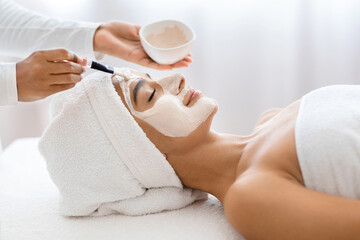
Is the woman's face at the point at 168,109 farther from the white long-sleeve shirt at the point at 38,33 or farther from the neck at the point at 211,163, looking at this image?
the white long-sleeve shirt at the point at 38,33

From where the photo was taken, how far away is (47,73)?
129 cm

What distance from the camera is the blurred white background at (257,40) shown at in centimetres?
246

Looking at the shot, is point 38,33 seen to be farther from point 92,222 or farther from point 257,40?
point 257,40

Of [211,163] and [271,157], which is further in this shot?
[211,163]

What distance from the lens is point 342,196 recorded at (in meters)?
1.20

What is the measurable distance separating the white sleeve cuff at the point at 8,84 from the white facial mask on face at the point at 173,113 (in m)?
0.34

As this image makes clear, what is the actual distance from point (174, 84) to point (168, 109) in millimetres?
110

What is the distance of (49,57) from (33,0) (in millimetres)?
1342

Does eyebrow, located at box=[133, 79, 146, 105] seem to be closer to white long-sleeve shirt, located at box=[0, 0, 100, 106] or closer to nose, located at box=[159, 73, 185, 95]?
nose, located at box=[159, 73, 185, 95]

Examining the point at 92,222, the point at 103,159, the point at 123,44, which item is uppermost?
the point at 123,44

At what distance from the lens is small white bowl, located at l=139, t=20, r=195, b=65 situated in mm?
1588

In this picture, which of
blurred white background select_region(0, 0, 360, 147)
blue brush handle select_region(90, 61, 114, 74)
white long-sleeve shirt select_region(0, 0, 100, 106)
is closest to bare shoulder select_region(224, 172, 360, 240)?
blue brush handle select_region(90, 61, 114, 74)

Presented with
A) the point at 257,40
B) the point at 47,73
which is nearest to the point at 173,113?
the point at 47,73

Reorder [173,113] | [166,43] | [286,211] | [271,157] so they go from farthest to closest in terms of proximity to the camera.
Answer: [166,43], [173,113], [271,157], [286,211]
